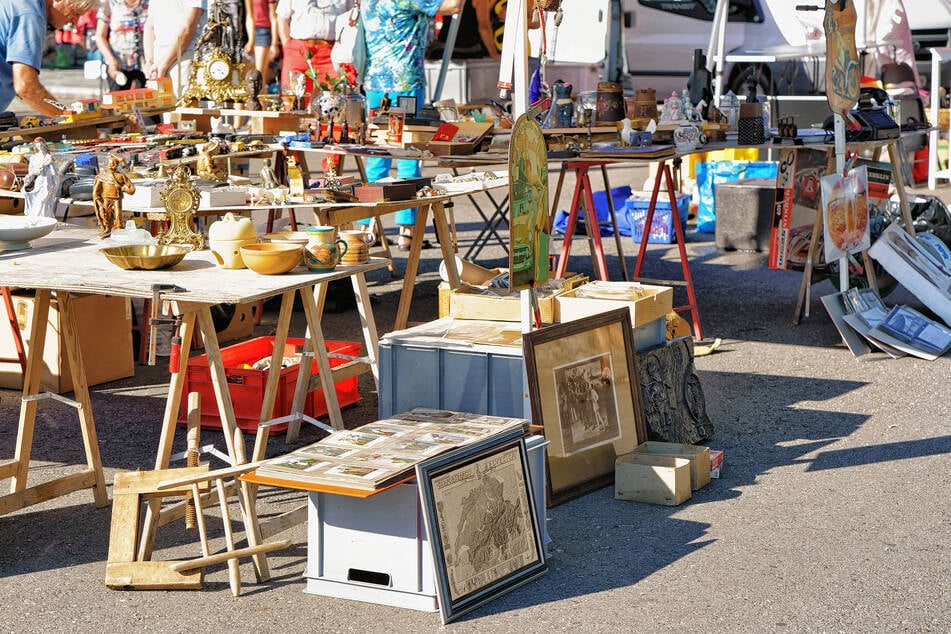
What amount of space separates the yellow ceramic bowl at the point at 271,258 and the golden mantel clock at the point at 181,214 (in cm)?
64

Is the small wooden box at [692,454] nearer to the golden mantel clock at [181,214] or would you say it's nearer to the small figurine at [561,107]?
the golden mantel clock at [181,214]

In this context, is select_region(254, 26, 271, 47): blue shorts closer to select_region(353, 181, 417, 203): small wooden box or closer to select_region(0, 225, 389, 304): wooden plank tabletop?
select_region(353, 181, 417, 203): small wooden box

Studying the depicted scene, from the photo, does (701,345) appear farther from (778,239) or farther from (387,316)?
(387,316)

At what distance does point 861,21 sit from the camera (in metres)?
11.5

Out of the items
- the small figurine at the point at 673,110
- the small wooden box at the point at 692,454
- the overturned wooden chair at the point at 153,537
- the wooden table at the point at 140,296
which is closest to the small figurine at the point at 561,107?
the small figurine at the point at 673,110

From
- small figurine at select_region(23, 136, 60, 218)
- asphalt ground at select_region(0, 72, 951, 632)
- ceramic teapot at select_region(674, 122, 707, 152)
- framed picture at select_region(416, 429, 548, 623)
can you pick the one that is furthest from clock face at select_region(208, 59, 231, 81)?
framed picture at select_region(416, 429, 548, 623)

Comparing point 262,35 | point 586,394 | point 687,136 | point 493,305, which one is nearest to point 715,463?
point 586,394

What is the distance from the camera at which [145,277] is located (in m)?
4.16

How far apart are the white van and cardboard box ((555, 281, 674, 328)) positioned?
5597 mm

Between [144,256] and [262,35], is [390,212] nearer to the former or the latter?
[144,256]

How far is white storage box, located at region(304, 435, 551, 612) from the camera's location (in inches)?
144

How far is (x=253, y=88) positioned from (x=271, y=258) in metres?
4.27

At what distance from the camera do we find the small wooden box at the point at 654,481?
14.6ft

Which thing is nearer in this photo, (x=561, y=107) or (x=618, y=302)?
(x=618, y=302)
